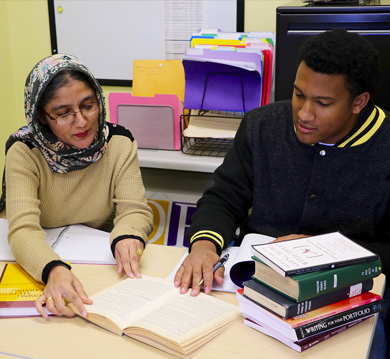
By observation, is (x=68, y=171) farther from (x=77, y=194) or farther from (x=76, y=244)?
(x=76, y=244)

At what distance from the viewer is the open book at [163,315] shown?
0.87 m

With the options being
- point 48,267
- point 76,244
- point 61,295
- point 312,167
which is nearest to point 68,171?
point 76,244

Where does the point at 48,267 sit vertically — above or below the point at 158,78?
below

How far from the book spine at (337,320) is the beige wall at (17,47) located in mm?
1856

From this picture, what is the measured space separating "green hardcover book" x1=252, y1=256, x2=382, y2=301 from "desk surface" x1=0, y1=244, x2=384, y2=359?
10cm

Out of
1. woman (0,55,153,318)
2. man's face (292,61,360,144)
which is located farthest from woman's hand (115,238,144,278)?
man's face (292,61,360,144)

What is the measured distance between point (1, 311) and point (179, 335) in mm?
408

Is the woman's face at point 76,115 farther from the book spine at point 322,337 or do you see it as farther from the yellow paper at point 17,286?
the book spine at point 322,337

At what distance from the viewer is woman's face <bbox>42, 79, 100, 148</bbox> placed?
1.33 m

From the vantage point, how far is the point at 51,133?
1414mm

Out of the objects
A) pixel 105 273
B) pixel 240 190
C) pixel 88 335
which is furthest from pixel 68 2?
pixel 88 335

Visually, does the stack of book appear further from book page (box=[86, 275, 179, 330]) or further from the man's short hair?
the man's short hair

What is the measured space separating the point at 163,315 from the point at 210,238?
1.05 ft

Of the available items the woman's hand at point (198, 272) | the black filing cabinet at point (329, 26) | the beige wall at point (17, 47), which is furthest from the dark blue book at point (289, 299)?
the beige wall at point (17, 47)
